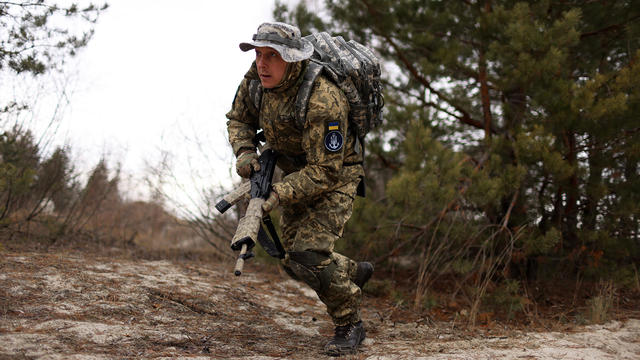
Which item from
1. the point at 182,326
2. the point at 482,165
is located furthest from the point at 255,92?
the point at 482,165

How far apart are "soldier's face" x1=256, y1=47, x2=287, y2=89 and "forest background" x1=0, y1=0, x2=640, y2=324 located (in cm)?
198

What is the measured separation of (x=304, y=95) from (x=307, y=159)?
14.5 inches

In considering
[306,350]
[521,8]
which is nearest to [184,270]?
[306,350]

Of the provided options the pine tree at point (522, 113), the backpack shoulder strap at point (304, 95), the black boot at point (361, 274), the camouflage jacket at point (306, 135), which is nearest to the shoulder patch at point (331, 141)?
the camouflage jacket at point (306, 135)

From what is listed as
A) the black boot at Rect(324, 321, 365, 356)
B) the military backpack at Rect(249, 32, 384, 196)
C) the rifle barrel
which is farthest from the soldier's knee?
the military backpack at Rect(249, 32, 384, 196)

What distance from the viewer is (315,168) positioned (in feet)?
9.25

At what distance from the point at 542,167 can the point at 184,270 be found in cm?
360

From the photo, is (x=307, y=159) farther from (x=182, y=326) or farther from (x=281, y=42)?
(x=182, y=326)

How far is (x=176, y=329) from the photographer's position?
9.85 feet

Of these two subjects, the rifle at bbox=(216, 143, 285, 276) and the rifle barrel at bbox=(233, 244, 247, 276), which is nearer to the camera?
the rifle barrel at bbox=(233, 244, 247, 276)

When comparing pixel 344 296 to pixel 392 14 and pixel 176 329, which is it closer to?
pixel 176 329

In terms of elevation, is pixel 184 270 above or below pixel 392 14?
below

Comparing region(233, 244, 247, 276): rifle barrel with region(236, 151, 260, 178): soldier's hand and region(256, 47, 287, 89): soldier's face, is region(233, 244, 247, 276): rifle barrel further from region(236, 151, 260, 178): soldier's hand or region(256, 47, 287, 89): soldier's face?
region(256, 47, 287, 89): soldier's face

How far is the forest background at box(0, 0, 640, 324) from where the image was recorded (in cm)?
433
